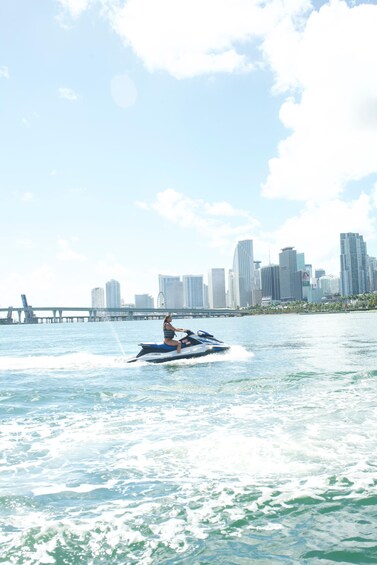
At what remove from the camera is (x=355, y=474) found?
789 cm

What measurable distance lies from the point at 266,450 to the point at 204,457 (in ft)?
3.85

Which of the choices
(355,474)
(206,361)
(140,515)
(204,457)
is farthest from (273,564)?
(206,361)

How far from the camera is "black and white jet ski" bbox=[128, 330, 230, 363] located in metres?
26.0

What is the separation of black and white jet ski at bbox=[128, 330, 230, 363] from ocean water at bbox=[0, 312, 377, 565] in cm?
925

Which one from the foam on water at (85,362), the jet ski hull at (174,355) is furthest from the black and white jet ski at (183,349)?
the foam on water at (85,362)

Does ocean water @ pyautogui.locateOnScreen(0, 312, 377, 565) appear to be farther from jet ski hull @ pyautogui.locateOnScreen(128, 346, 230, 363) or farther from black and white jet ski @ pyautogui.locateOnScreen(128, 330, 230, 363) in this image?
black and white jet ski @ pyautogui.locateOnScreen(128, 330, 230, 363)

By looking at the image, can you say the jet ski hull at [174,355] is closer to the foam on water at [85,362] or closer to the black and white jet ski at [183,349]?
the black and white jet ski at [183,349]

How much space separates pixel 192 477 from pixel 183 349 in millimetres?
18571

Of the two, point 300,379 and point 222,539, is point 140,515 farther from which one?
point 300,379

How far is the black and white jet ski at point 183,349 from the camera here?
26.0 m

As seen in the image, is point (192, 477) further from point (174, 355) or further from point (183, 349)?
point (183, 349)

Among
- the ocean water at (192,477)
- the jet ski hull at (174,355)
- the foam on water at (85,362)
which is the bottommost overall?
the foam on water at (85,362)

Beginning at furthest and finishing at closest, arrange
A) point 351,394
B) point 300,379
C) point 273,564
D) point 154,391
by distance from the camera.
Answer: point 300,379, point 154,391, point 351,394, point 273,564

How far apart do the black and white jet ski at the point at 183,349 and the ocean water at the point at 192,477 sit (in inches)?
364
